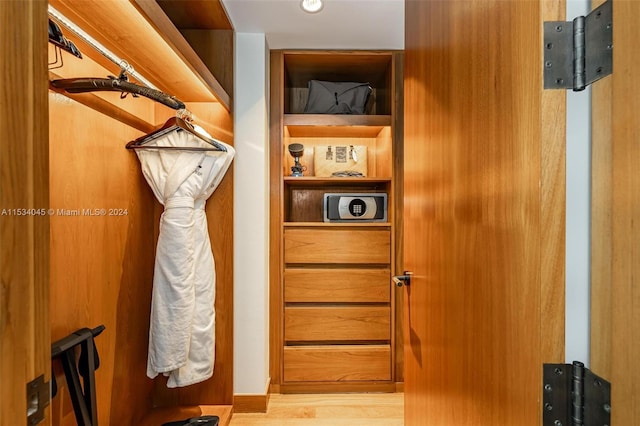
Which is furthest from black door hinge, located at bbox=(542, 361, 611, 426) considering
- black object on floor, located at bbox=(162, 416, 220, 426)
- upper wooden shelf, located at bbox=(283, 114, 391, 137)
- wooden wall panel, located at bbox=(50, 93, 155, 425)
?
upper wooden shelf, located at bbox=(283, 114, 391, 137)

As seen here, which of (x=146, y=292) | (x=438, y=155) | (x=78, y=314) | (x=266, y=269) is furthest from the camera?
(x=266, y=269)

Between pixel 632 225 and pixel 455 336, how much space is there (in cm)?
50

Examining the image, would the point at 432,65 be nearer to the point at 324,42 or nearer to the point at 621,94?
the point at 621,94

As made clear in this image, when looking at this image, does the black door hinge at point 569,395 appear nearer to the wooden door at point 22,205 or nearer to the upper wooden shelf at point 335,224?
the wooden door at point 22,205

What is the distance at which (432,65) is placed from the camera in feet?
3.38

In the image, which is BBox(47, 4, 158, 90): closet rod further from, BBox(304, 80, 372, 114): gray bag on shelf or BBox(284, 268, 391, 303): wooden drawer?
BBox(284, 268, 391, 303): wooden drawer

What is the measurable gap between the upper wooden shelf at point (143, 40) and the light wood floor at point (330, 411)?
6.12 ft

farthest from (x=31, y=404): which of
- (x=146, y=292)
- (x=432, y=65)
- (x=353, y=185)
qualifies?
(x=353, y=185)

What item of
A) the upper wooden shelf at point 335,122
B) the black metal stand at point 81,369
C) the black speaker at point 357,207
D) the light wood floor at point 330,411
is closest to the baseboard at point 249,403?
the light wood floor at point 330,411

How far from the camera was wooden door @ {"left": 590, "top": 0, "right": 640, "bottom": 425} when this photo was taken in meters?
0.46

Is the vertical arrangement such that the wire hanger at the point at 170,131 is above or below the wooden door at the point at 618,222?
above

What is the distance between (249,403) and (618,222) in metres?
2.12

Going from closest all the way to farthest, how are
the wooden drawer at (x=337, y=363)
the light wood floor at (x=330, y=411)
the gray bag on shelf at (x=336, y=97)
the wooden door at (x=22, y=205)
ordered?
the wooden door at (x=22, y=205), the light wood floor at (x=330, y=411), the wooden drawer at (x=337, y=363), the gray bag on shelf at (x=336, y=97)

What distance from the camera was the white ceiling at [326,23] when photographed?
1.85m
